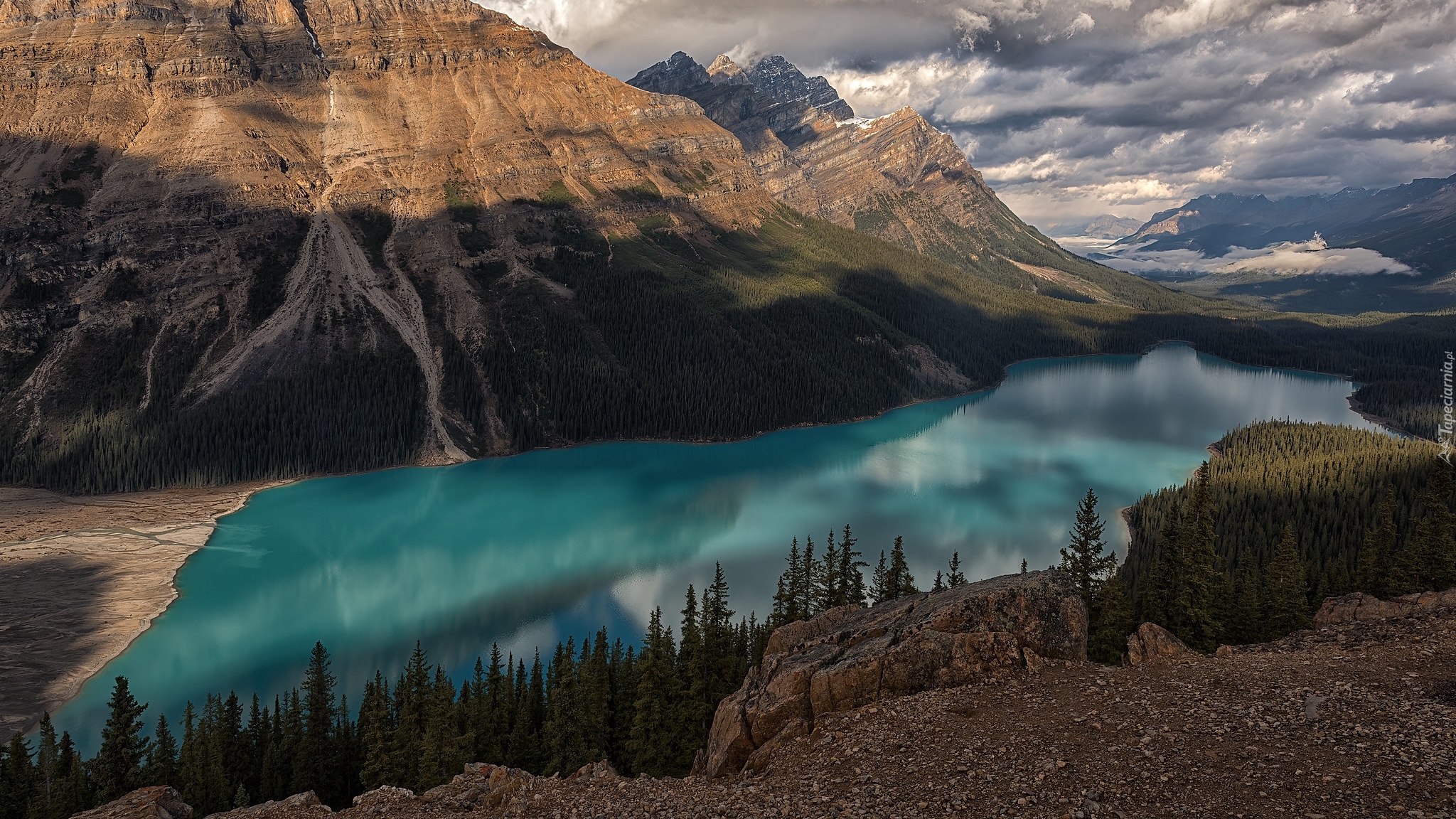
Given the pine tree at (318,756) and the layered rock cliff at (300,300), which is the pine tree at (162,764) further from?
the layered rock cliff at (300,300)

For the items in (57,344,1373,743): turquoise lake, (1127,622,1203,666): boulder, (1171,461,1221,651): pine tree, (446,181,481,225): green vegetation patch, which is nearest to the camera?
(1127,622,1203,666): boulder

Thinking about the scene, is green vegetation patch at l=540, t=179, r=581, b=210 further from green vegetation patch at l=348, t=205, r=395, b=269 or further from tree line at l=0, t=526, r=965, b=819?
tree line at l=0, t=526, r=965, b=819

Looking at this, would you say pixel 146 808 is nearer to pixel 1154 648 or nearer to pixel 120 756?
pixel 120 756

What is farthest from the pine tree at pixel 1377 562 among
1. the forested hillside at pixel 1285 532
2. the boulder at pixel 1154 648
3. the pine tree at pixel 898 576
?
the boulder at pixel 1154 648

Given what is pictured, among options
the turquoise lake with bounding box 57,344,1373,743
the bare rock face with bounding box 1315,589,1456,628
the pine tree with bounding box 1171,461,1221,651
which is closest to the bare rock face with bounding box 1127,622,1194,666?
the bare rock face with bounding box 1315,589,1456,628

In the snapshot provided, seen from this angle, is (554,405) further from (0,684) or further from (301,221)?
(0,684)

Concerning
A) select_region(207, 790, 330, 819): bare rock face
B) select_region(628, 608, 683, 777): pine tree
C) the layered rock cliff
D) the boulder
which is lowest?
select_region(628, 608, 683, 777): pine tree
